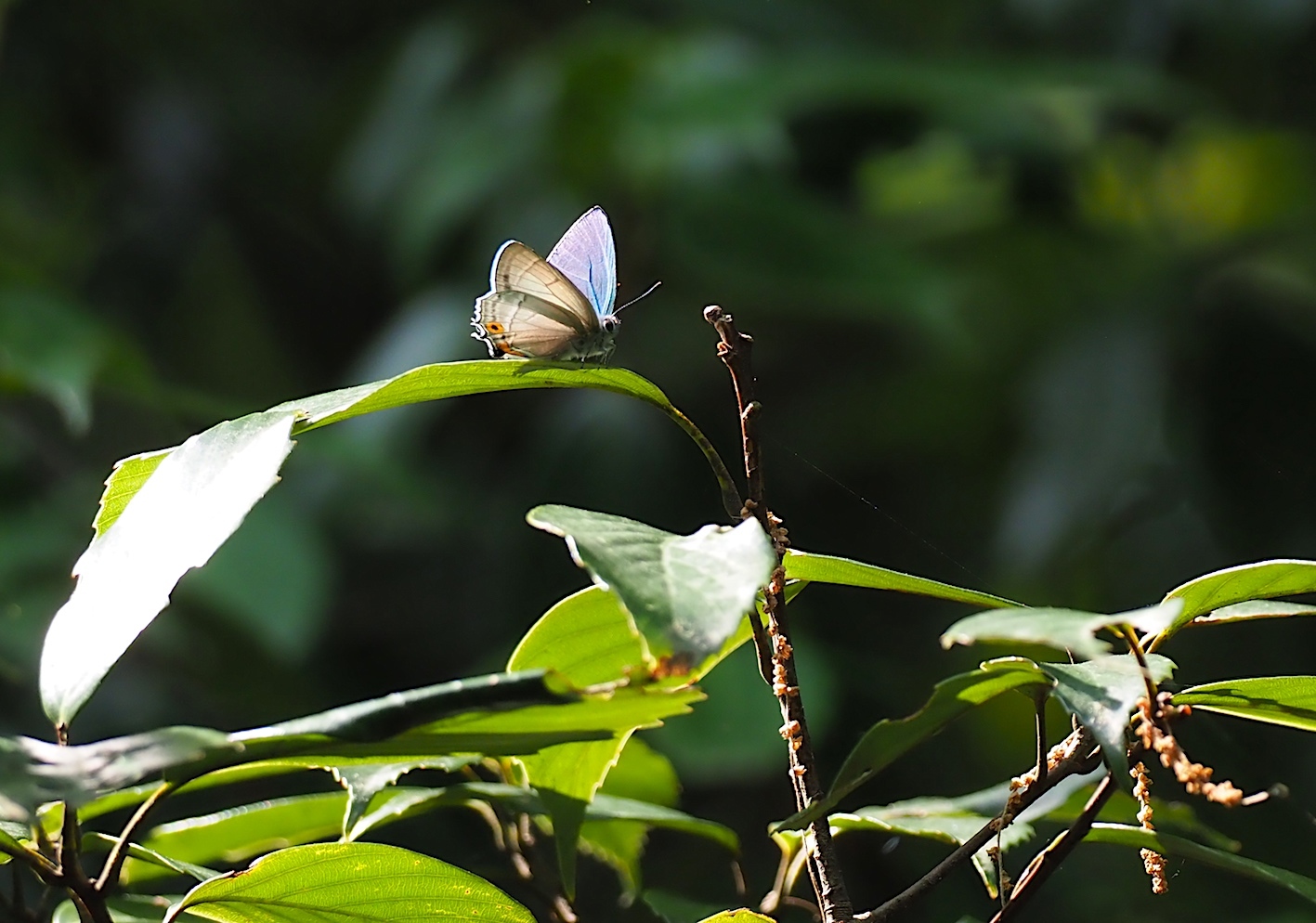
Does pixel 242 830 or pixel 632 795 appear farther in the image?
→ pixel 632 795

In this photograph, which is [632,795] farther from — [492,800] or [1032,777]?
[1032,777]

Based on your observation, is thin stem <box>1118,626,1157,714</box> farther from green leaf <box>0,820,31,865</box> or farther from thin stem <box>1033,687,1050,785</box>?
green leaf <box>0,820,31,865</box>

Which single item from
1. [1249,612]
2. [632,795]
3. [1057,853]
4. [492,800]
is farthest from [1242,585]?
[632,795]

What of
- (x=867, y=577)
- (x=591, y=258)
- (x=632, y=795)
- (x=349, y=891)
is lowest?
(x=632, y=795)

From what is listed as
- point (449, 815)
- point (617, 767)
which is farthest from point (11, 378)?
point (449, 815)

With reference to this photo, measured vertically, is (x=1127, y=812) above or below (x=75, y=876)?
below

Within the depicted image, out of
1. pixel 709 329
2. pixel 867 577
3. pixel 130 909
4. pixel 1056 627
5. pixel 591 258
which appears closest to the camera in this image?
pixel 1056 627
